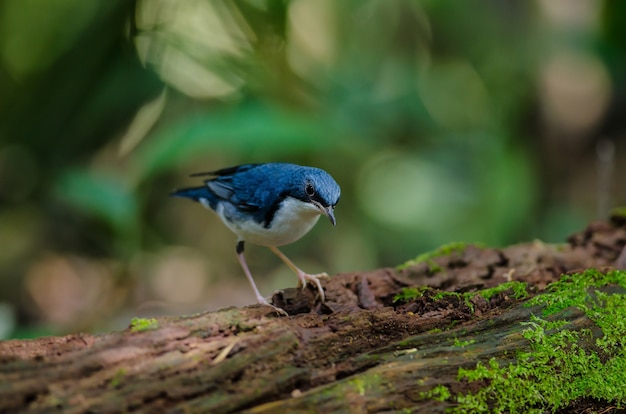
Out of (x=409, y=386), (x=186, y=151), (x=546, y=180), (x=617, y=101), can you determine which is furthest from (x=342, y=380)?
(x=617, y=101)

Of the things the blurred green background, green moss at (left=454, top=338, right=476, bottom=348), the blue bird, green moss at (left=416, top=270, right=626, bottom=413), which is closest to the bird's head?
the blue bird

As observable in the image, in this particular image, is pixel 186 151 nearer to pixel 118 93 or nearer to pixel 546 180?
pixel 118 93

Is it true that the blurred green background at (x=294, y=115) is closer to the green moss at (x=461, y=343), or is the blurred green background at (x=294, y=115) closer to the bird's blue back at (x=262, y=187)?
the bird's blue back at (x=262, y=187)

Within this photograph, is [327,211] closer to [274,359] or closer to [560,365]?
[274,359]

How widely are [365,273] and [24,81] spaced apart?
18.5 feet

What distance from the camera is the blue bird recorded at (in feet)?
12.8

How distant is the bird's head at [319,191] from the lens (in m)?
3.84

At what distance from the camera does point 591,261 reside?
15.0 feet

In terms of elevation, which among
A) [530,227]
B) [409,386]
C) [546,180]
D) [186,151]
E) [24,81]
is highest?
[24,81]

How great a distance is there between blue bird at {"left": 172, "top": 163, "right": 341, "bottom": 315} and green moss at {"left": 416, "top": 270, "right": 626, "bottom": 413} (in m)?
1.14

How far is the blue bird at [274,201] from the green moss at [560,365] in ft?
3.74

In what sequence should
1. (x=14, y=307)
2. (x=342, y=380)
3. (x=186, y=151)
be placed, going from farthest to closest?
(x=14, y=307)
(x=186, y=151)
(x=342, y=380)

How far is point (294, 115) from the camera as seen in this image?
22.9 feet

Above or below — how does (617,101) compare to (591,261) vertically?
above
